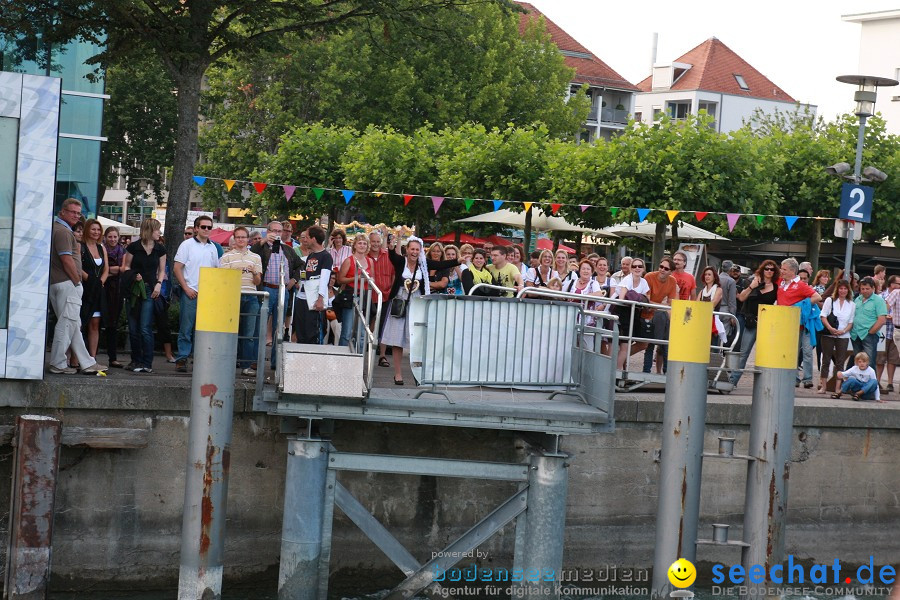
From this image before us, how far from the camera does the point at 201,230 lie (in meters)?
11.4

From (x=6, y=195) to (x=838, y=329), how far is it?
31.1ft

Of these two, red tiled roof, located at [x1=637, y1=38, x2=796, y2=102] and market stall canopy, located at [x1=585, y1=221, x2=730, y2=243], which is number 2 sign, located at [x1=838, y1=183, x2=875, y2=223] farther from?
red tiled roof, located at [x1=637, y1=38, x2=796, y2=102]

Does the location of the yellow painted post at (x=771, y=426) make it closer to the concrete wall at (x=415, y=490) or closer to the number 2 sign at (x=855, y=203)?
the concrete wall at (x=415, y=490)

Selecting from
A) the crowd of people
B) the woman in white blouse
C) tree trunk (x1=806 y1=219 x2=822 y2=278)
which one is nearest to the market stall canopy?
tree trunk (x1=806 y1=219 x2=822 y2=278)

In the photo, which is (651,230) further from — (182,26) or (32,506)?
(32,506)

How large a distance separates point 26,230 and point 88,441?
5.60 ft

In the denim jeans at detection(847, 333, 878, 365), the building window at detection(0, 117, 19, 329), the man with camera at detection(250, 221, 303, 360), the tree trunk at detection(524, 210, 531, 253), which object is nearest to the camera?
the building window at detection(0, 117, 19, 329)

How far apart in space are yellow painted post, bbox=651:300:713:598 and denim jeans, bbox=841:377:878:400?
4911 millimetres

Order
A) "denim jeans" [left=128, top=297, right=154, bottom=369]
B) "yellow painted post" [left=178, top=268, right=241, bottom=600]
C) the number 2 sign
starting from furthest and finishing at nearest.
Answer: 1. the number 2 sign
2. "denim jeans" [left=128, top=297, right=154, bottom=369]
3. "yellow painted post" [left=178, top=268, right=241, bottom=600]

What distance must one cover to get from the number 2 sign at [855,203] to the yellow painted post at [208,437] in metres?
11.5

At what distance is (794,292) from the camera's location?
13.8 meters

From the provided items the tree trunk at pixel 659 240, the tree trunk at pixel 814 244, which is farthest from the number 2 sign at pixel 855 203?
the tree trunk at pixel 814 244

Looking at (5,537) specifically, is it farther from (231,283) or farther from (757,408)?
(757,408)

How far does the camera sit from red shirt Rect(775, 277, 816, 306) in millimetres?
13758
